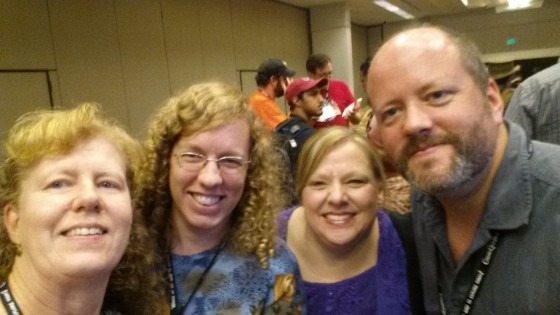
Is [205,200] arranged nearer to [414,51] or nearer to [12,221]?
[12,221]

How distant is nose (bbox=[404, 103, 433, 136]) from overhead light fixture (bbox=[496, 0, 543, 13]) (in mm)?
11368

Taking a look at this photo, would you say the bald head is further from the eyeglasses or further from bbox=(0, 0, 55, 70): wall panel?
bbox=(0, 0, 55, 70): wall panel

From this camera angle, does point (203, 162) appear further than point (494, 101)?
Yes

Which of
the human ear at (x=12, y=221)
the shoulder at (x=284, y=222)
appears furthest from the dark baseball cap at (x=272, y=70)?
the human ear at (x=12, y=221)

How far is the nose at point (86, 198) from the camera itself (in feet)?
3.62

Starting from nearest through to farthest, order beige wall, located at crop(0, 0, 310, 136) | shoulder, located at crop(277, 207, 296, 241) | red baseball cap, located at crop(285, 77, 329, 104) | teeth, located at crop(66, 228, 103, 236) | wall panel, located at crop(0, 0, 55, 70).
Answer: teeth, located at crop(66, 228, 103, 236), shoulder, located at crop(277, 207, 296, 241), red baseball cap, located at crop(285, 77, 329, 104), wall panel, located at crop(0, 0, 55, 70), beige wall, located at crop(0, 0, 310, 136)

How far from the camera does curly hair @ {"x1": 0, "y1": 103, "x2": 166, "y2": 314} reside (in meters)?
1.15

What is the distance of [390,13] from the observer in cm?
1203

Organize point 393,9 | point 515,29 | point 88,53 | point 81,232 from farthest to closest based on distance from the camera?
point 515,29, point 393,9, point 88,53, point 81,232

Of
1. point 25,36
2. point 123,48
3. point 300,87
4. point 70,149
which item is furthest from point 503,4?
point 70,149

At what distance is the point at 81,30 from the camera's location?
4977 millimetres

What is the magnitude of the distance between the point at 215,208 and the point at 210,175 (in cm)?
13

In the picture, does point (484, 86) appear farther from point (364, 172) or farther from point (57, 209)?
point (57, 209)

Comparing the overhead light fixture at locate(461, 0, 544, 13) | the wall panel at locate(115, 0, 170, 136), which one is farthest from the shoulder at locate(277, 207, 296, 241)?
the overhead light fixture at locate(461, 0, 544, 13)
